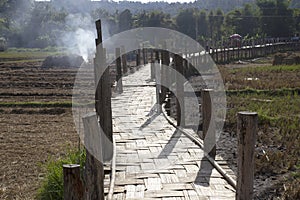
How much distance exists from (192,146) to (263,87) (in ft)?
26.7

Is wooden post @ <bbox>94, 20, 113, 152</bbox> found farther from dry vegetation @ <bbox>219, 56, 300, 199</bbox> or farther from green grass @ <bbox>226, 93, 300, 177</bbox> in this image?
green grass @ <bbox>226, 93, 300, 177</bbox>

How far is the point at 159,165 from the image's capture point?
4.80m

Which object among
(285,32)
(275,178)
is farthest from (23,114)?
(285,32)

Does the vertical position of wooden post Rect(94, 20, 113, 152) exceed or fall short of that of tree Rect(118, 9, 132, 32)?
it falls short

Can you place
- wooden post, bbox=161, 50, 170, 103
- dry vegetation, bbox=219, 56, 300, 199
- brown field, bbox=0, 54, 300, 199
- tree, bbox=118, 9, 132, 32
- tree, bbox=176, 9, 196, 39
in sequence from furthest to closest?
tree, bbox=118, 9, 132, 32 < tree, bbox=176, 9, 196, 39 < wooden post, bbox=161, 50, 170, 103 < brown field, bbox=0, 54, 300, 199 < dry vegetation, bbox=219, 56, 300, 199

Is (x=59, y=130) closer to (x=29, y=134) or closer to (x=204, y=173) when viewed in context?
(x=29, y=134)

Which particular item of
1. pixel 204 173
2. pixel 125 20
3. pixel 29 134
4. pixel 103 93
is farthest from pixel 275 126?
pixel 125 20

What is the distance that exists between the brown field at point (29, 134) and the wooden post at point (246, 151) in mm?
3166

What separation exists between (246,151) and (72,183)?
1.61 m

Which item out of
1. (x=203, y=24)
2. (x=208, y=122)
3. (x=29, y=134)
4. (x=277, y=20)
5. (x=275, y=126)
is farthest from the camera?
(x=203, y=24)

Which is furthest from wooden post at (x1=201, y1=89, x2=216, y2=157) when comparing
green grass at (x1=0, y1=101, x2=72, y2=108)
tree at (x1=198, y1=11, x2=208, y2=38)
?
tree at (x1=198, y1=11, x2=208, y2=38)

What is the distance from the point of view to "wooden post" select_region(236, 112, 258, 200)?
3.46 meters

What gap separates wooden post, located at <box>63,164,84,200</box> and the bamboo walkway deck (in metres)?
1.28

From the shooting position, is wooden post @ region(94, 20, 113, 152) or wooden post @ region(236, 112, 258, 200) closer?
wooden post @ region(236, 112, 258, 200)
